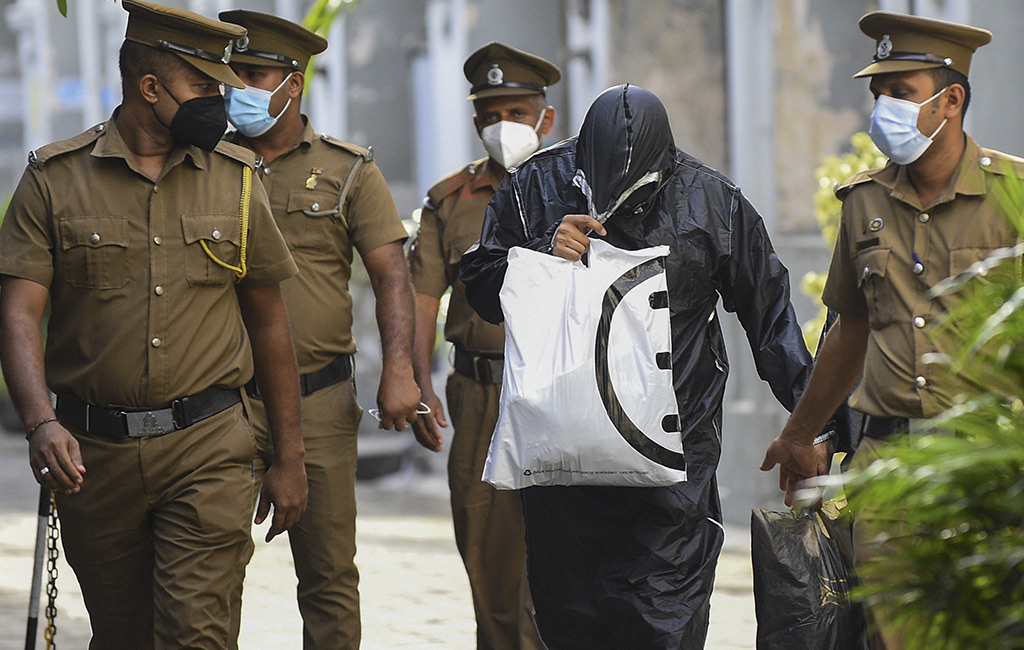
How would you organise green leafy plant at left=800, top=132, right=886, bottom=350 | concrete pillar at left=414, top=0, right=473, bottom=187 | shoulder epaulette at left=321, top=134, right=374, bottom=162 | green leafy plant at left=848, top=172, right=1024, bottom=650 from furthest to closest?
concrete pillar at left=414, top=0, right=473, bottom=187 < green leafy plant at left=800, top=132, right=886, bottom=350 < shoulder epaulette at left=321, top=134, right=374, bottom=162 < green leafy plant at left=848, top=172, right=1024, bottom=650

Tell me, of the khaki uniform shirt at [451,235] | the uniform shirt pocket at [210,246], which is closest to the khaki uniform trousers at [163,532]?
the uniform shirt pocket at [210,246]

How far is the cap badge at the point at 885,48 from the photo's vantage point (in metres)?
4.66

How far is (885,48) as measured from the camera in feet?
15.3

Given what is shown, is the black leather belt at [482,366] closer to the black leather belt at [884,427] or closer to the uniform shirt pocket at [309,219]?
the uniform shirt pocket at [309,219]

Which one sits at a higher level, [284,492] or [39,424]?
[39,424]

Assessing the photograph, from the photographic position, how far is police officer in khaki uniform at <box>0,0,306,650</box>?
4.49 m

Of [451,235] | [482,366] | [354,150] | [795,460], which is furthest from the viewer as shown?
[451,235]

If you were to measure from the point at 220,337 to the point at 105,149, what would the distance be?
0.60 meters

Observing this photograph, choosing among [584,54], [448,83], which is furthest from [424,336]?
[448,83]

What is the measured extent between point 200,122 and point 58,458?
0.99 m

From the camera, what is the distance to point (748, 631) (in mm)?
7195

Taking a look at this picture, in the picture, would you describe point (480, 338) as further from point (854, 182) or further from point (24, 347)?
point (24, 347)

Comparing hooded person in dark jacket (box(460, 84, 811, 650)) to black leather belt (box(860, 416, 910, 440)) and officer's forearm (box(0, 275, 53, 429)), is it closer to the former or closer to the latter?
black leather belt (box(860, 416, 910, 440))

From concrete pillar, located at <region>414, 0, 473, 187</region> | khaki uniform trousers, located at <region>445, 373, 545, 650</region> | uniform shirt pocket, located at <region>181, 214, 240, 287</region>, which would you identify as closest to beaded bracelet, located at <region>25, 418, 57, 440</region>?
uniform shirt pocket, located at <region>181, 214, 240, 287</region>
